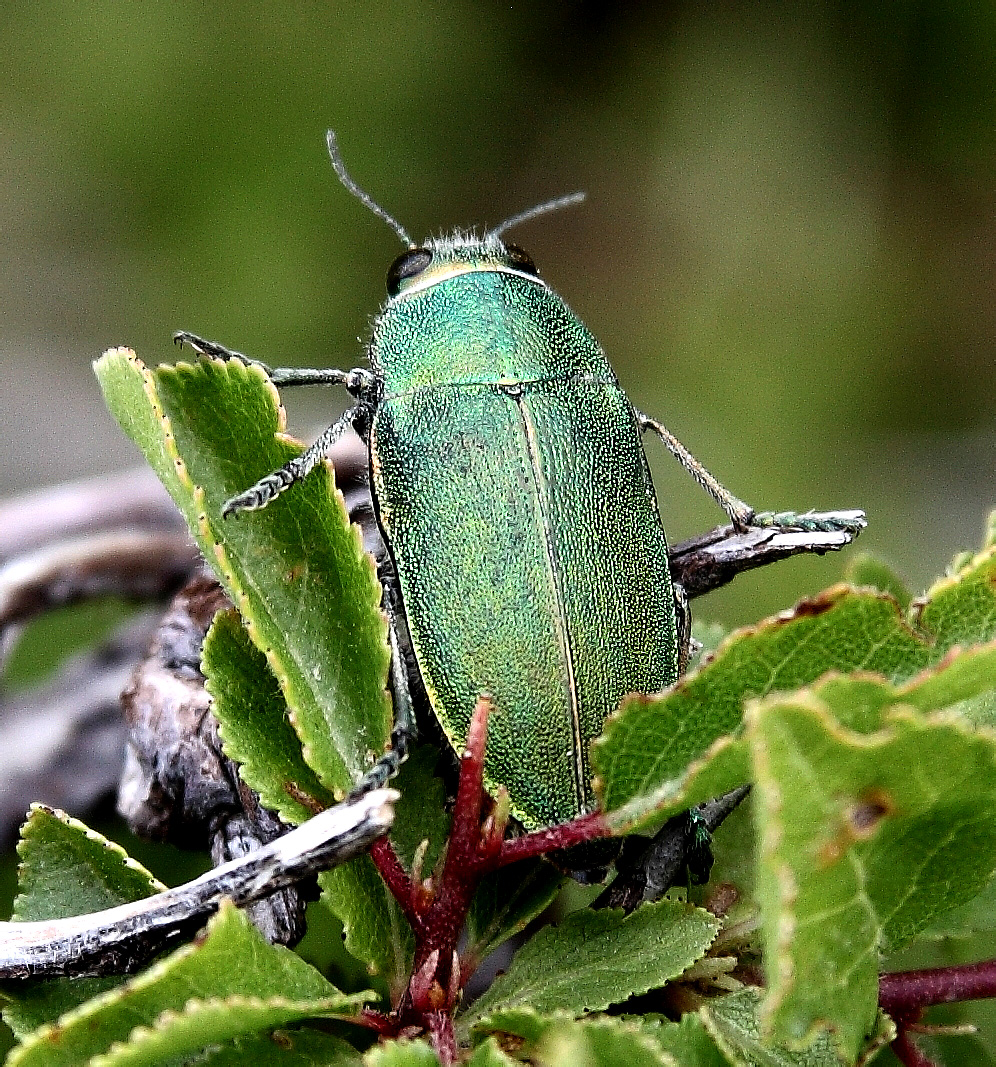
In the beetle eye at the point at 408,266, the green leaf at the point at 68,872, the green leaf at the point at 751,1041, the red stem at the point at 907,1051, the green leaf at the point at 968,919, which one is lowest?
the red stem at the point at 907,1051

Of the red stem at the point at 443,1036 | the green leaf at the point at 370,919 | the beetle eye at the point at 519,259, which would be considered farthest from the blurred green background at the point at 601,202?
the red stem at the point at 443,1036

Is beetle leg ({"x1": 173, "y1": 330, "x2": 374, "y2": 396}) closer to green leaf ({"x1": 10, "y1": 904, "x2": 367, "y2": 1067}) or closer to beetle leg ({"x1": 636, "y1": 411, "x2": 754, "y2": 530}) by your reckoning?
beetle leg ({"x1": 636, "y1": 411, "x2": 754, "y2": 530})

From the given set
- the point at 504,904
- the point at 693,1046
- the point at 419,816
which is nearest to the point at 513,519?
the point at 419,816

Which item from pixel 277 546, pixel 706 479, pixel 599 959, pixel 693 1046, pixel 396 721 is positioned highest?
pixel 706 479

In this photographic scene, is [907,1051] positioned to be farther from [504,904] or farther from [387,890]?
[387,890]

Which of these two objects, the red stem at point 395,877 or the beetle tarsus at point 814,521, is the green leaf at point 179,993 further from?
the beetle tarsus at point 814,521

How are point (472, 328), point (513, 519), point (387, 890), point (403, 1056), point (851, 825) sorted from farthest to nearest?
point (472, 328)
point (513, 519)
point (387, 890)
point (403, 1056)
point (851, 825)

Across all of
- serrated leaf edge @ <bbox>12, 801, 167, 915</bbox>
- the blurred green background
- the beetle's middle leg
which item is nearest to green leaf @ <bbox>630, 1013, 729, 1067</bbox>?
serrated leaf edge @ <bbox>12, 801, 167, 915</bbox>
